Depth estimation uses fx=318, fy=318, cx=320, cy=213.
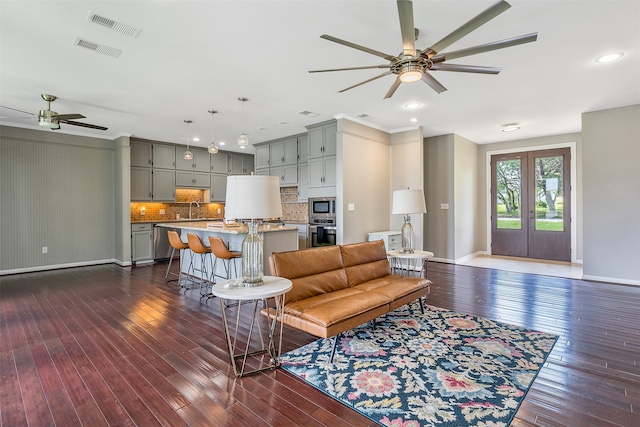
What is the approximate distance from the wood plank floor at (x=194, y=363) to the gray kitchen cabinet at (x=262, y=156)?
12.2 ft

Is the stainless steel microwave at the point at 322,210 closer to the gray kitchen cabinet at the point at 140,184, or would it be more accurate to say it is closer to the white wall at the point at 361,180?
the white wall at the point at 361,180

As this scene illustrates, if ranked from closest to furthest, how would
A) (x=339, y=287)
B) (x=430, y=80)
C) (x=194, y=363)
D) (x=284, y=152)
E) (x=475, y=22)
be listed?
1. (x=475, y=22)
2. (x=194, y=363)
3. (x=430, y=80)
4. (x=339, y=287)
5. (x=284, y=152)

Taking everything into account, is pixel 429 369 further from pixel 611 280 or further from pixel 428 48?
pixel 611 280

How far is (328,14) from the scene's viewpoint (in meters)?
2.53

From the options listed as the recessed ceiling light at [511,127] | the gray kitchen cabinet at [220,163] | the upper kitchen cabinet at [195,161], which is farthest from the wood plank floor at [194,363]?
the gray kitchen cabinet at [220,163]

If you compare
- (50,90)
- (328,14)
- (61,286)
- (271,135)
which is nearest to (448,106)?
(328,14)

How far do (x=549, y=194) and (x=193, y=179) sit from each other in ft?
27.3

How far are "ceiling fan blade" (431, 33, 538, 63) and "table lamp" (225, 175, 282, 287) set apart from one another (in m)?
1.58

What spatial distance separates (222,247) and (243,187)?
6.39ft

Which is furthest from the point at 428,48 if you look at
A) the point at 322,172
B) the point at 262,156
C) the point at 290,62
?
the point at 262,156

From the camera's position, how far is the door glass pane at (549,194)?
692 centimetres

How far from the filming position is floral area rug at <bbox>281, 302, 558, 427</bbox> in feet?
6.30

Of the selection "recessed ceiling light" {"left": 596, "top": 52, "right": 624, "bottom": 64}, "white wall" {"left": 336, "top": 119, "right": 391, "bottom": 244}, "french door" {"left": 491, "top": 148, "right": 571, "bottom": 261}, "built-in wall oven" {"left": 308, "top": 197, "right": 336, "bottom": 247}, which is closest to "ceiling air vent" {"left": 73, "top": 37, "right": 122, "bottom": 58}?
"white wall" {"left": 336, "top": 119, "right": 391, "bottom": 244}

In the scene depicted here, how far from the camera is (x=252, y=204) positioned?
7.66ft
